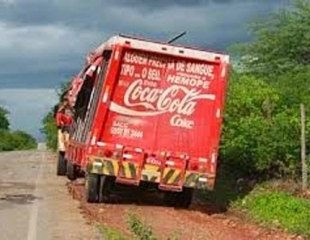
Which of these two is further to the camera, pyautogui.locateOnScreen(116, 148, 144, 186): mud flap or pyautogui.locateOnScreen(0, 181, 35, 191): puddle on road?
pyautogui.locateOnScreen(0, 181, 35, 191): puddle on road

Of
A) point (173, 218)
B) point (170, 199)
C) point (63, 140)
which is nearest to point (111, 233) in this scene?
point (173, 218)

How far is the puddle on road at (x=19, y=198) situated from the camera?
19.1m

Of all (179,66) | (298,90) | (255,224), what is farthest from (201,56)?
(298,90)

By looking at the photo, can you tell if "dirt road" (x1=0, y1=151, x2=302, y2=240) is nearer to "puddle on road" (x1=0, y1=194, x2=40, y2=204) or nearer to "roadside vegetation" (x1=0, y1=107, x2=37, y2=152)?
"puddle on road" (x1=0, y1=194, x2=40, y2=204)

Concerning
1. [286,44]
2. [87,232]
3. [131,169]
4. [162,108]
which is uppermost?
[286,44]

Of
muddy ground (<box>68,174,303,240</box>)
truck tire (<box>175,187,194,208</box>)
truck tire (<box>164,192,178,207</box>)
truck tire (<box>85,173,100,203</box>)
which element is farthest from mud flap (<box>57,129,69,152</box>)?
truck tire (<box>175,187,194,208</box>)

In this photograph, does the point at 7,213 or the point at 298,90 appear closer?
the point at 7,213

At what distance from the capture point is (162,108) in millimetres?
17719

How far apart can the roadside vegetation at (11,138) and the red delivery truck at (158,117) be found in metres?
84.5

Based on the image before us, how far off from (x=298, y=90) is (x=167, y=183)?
8230 mm

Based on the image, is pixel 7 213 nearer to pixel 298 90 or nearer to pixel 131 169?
pixel 131 169

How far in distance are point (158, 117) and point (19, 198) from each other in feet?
13.3

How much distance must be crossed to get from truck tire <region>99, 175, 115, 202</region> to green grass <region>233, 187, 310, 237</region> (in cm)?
Result: 272

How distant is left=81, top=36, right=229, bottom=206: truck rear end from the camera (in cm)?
1747
